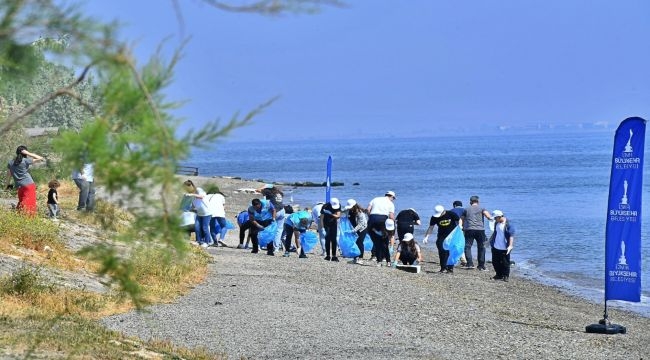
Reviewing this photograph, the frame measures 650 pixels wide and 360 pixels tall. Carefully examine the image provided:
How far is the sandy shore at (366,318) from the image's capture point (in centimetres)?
1354

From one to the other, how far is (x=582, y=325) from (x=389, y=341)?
237 inches

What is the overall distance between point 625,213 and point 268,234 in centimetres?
1138

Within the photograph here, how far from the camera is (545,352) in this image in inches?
584

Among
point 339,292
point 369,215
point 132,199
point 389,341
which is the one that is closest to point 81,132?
point 132,199

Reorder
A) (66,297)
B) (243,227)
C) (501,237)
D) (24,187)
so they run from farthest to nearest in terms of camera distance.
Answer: (243,227) → (501,237) → (24,187) → (66,297)

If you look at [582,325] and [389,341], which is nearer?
[389,341]

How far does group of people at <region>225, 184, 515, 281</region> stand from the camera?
24484 mm

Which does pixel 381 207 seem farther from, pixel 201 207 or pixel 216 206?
pixel 216 206

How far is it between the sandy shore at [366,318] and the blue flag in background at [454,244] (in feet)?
3.46

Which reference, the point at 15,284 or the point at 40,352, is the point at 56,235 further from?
the point at 40,352

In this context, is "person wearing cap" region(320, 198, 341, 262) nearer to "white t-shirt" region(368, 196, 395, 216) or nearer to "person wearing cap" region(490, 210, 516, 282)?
"white t-shirt" region(368, 196, 395, 216)

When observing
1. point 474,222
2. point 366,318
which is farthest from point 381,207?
point 366,318

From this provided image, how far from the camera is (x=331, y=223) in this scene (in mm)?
24625

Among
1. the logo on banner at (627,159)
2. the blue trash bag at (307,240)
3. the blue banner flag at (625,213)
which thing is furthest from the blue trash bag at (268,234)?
the logo on banner at (627,159)
